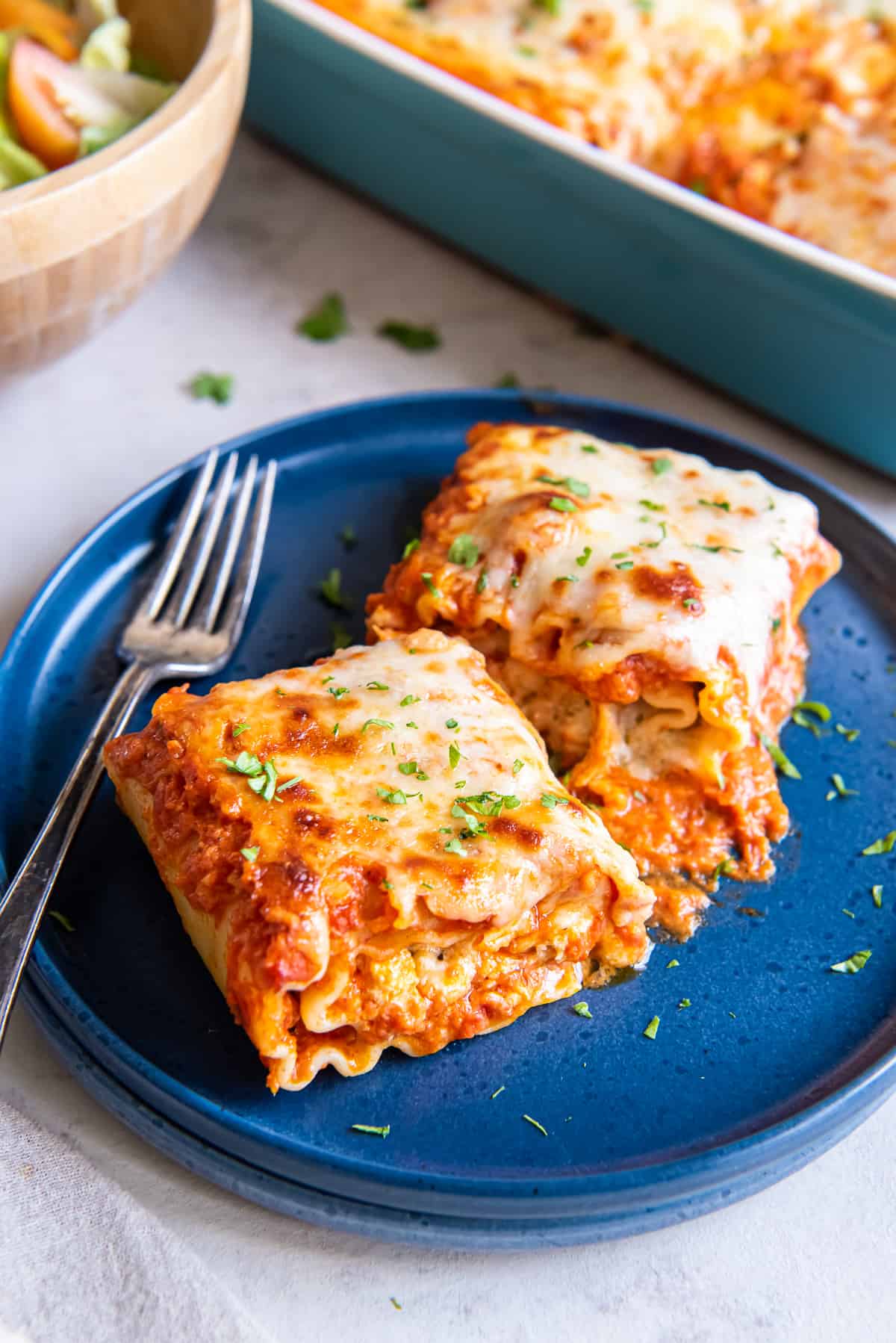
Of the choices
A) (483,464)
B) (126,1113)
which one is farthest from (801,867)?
(126,1113)

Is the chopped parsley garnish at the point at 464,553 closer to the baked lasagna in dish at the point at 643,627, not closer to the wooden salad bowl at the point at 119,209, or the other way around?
the baked lasagna in dish at the point at 643,627

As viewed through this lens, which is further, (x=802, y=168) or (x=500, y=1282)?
(x=802, y=168)

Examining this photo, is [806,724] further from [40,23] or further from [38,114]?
[40,23]

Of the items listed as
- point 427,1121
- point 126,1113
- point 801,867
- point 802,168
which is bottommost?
point 126,1113

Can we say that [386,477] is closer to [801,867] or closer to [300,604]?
[300,604]

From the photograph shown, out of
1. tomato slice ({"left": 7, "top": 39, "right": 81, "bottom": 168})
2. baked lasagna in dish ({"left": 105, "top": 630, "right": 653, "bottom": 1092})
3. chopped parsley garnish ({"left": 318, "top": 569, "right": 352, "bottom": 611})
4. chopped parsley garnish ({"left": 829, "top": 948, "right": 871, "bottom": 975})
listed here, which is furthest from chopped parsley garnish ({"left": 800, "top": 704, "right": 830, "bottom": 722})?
tomato slice ({"left": 7, "top": 39, "right": 81, "bottom": 168})

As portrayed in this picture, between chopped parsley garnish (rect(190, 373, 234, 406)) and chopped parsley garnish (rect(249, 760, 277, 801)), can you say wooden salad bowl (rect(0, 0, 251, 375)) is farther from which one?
chopped parsley garnish (rect(249, 760, 277, 801))

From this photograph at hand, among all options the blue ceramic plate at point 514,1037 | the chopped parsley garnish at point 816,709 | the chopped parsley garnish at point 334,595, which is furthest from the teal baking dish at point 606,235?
the chopped parsley garnish at point 334,595
